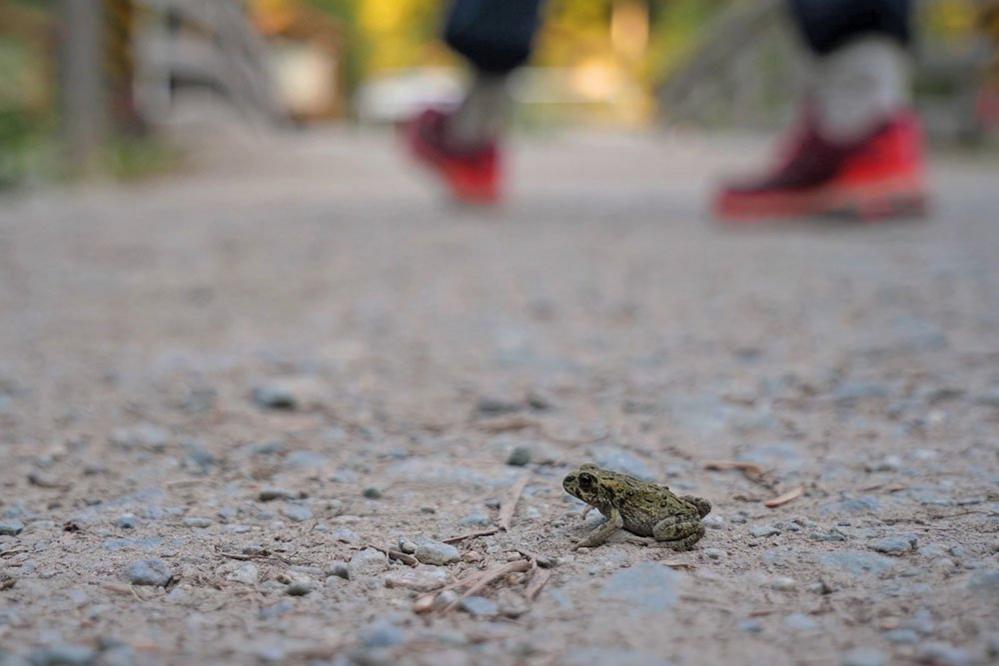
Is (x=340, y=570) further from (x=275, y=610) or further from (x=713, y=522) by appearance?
(x=713, y=522)

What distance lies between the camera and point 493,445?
5.80ft

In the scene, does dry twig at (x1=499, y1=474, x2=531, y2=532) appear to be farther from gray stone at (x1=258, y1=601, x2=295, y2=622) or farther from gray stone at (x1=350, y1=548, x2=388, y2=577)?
gray stone at (x1=258, y1=601, x2=295, y2=622)

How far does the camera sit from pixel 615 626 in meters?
1.12

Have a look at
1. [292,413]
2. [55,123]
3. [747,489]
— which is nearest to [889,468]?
[747,489]

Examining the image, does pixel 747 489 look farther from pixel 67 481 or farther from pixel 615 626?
pixel 67 481

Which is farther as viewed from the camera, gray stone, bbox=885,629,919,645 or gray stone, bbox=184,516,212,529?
gray stone, bbox=184,516,212,529

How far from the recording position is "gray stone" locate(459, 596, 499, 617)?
1151 mm

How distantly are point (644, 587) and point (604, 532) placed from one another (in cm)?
13

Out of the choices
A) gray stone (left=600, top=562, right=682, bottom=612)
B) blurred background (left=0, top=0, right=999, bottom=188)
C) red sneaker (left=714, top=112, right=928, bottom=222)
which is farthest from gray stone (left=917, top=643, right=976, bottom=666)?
blurred background (left=0, top=0, right=999, bottom=188)

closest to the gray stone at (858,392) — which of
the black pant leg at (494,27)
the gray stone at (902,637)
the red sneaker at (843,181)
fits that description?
the gray stone at (902,637)

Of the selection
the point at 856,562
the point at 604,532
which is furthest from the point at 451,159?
the point at 856,562

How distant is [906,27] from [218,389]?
2641 mm

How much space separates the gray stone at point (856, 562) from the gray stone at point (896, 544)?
0.02 m

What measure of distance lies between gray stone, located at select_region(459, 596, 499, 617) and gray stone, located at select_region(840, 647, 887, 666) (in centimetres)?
33
